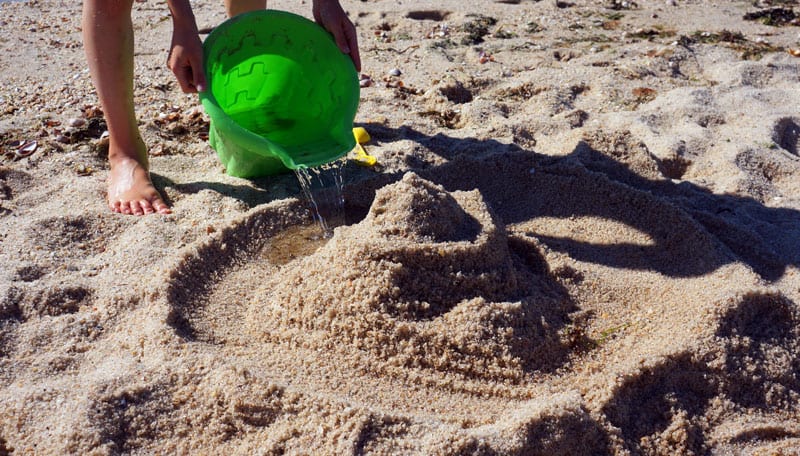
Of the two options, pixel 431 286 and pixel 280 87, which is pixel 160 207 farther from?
pixel 431 286

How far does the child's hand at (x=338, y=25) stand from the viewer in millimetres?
2656

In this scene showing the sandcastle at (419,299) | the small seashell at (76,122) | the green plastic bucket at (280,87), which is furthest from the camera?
the small seashell at (76,122)

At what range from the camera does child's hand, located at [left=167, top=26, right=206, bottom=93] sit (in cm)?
237

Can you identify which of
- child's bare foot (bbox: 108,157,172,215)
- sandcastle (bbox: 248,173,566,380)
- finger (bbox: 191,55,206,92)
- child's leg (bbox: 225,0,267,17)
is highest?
finger (bbox: 191,55,206,92)

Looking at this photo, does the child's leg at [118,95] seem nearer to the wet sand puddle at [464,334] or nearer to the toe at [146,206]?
the toe at [146,206]

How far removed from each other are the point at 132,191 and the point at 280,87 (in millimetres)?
713

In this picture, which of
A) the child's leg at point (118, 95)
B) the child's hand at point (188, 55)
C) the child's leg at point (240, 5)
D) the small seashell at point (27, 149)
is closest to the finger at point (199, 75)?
the child's hand at point (188, 55)

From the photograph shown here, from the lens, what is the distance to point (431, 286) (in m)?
1.99

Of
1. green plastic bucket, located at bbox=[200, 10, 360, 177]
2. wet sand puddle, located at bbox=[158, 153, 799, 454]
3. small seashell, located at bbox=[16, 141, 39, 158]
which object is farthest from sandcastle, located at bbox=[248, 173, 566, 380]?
small seashell, located at bbox=[16, 141, 39, 158]

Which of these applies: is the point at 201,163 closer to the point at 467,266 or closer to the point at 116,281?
the point at 116,281

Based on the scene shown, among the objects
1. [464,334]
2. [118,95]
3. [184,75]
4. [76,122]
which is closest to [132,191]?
[118,95]

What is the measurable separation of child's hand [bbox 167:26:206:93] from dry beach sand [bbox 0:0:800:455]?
1.59 feet

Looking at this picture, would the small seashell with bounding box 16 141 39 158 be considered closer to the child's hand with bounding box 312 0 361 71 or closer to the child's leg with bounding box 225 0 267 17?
the child's leg with bounding box 225 0 267 17

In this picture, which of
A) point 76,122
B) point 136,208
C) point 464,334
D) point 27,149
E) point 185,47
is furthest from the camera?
point 76,122
